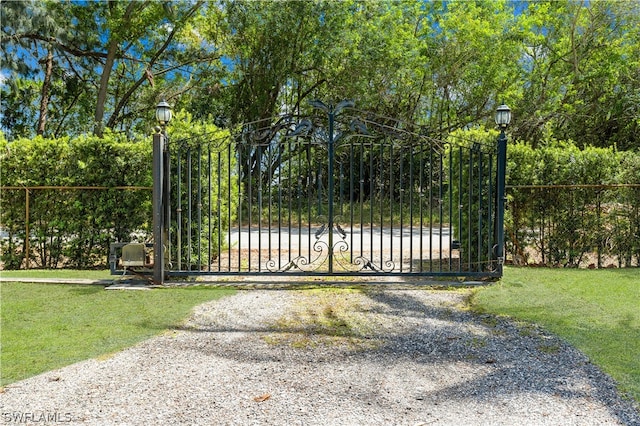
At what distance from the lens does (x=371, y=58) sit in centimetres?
1961

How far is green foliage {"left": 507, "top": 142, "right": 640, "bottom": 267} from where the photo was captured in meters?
9.55

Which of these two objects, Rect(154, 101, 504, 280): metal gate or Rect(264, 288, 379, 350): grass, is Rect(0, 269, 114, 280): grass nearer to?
Rect(154, 101, 504, 280): metal gate

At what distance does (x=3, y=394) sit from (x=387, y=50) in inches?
719

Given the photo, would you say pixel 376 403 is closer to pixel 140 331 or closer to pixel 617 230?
pixel 140 331

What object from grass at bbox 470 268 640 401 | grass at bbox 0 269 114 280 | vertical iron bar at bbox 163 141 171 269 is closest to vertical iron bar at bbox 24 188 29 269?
grass at bbox 0 269 114 280

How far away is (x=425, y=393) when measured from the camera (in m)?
3.75

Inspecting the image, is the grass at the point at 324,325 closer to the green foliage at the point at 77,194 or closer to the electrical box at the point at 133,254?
the electrical box at the point at 133,254

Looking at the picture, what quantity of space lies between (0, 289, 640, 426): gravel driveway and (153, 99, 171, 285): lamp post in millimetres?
2092

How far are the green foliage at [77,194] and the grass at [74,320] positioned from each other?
185cm

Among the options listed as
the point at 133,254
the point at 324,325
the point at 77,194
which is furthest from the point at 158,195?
the point at 324,325

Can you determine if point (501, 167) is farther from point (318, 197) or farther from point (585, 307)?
point (318, 197)

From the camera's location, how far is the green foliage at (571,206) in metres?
9.55

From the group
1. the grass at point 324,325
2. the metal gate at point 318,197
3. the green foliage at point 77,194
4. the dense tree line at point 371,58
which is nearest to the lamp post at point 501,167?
the metal gate at point 318,197

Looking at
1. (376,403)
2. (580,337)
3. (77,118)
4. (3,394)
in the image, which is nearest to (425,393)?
(376,403)
